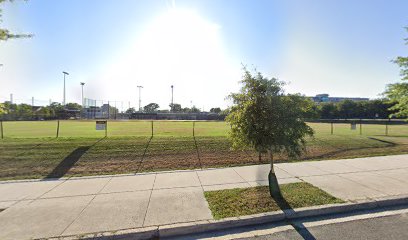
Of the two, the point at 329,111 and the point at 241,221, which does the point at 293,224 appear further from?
the point at 329,111

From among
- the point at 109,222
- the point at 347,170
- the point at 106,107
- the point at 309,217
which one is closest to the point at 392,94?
the point at 347,170

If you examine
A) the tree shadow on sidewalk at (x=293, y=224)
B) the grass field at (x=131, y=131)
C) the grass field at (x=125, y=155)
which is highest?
the grass field at (x=131, y=131)

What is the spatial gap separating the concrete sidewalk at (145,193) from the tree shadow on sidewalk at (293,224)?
1343 mm

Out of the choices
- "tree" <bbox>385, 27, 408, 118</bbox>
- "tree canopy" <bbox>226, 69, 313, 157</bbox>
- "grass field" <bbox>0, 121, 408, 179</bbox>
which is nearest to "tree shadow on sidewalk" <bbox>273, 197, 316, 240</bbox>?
"tree canopy" <bbox>226, 69, 313, 157</bbox>

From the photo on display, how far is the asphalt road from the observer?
381 centimetres

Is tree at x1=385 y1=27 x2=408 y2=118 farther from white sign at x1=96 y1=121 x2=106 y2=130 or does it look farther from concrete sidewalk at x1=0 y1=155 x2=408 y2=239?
white sign at x1=96 y1=121 x2=106 y2=130

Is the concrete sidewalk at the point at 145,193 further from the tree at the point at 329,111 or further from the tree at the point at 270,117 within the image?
the tree at the point at 329,111

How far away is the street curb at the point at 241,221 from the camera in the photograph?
3.90m

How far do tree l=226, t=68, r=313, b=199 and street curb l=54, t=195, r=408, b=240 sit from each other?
83cm

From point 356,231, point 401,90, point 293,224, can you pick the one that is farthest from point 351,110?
point 293,224

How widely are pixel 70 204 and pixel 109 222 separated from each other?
5.14ft

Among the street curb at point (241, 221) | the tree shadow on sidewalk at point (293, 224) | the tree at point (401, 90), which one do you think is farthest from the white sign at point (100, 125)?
the tree at point (401, 90)

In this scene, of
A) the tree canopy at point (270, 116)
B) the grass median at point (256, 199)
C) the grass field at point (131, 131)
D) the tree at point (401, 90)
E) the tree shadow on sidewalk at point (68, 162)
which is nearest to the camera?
the grass median at point (256, 199)

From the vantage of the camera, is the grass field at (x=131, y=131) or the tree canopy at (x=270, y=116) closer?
the tree canopy at (x=270, y=116)
